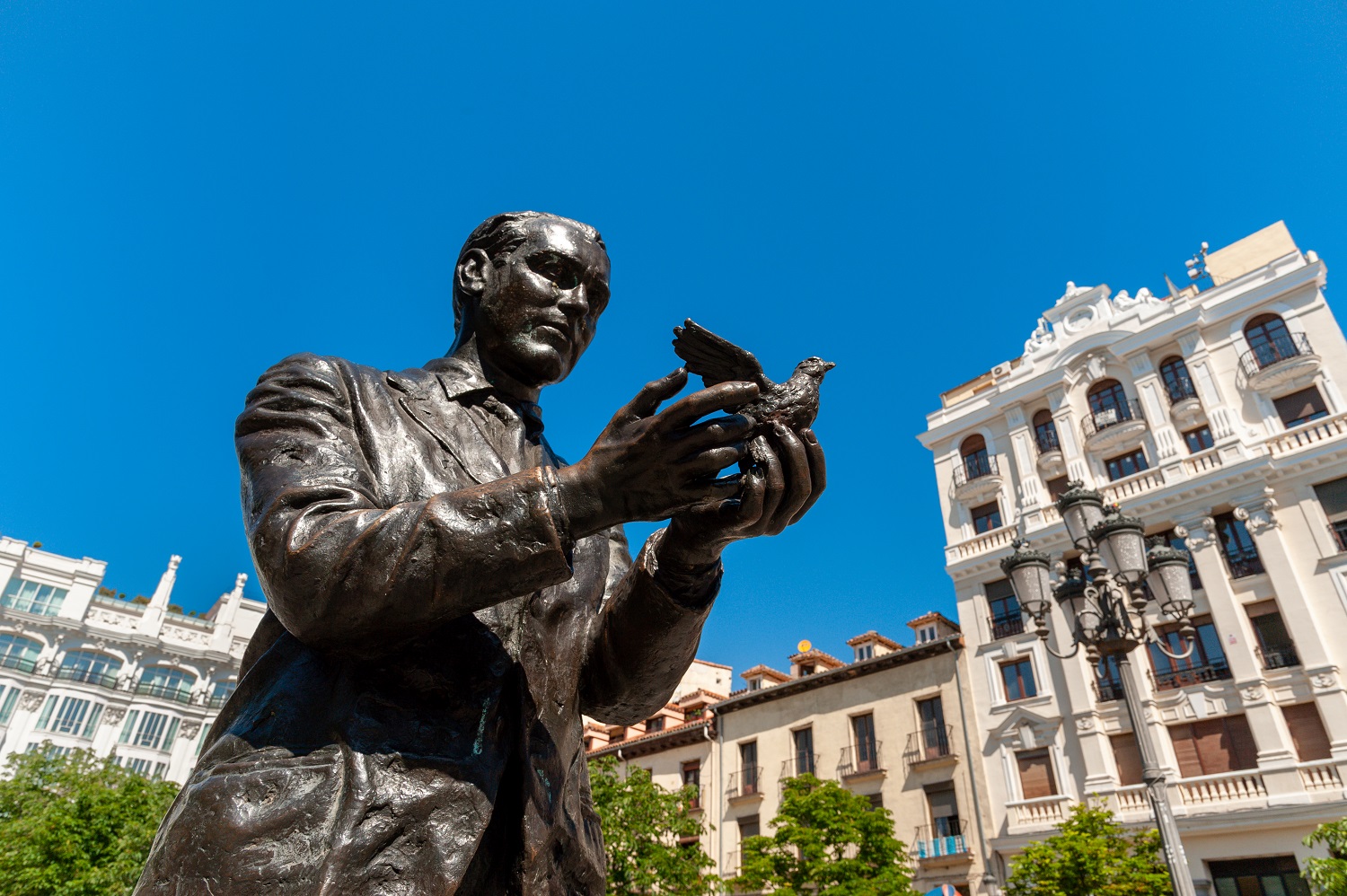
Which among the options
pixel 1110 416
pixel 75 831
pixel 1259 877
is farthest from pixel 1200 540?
pixel 75 831

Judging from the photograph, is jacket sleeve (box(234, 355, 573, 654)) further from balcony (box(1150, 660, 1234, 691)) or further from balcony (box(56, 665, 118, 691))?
balcony (box(56, 665, 118, 691))

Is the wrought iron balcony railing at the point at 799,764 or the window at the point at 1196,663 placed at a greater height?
the window at the point at 1196,663

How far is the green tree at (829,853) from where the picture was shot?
20.1 meters

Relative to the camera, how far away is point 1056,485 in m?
26.7

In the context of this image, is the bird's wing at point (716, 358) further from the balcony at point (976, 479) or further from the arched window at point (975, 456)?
the arched window at point (975, 456)

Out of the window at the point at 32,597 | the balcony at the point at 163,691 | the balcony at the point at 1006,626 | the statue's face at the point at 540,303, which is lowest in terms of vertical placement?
the statue's face at the point at 540,303

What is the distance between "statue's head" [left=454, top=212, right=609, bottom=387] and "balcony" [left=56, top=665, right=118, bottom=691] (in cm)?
5117

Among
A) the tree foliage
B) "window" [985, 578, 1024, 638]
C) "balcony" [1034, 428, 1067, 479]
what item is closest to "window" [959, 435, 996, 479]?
"balcony" [1034, 428, 1067, 479]

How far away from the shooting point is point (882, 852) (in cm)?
2080

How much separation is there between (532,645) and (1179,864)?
9285 millimetres

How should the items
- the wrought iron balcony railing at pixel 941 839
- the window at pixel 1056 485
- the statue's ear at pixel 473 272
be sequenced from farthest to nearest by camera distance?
the window at pixel 1056 485, the wrought iron balcony railing at pixel 941 839, the statue's ear at pixel 473 272

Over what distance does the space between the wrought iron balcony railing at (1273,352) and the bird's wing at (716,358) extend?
2720 cm

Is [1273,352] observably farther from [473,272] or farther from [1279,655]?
[473,272]

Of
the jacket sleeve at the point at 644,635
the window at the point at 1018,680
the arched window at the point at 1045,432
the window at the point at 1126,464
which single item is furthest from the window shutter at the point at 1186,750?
the jacket sleeve at the point at 644,635
